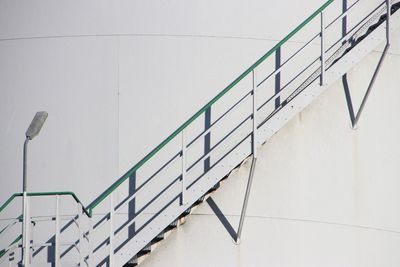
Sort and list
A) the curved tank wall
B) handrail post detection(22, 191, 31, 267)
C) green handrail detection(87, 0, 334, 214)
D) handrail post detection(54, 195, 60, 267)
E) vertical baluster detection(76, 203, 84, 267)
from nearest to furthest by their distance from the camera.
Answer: handrail post detection(22, 191, 31, 267)
handrail post detection(54, 195, 60, 267)
vertical baluster detection(76, 203, 84, 267)
green handrail detection(87, 0, 334, 214)
the curved tank wall

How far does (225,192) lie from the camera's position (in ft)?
38.3

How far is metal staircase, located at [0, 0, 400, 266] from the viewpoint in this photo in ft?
37.2

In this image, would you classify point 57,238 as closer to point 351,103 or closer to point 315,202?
point 315,202

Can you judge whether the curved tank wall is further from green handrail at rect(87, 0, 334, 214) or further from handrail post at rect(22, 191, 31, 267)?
handrail post at rect(22, 191, 31, 267)

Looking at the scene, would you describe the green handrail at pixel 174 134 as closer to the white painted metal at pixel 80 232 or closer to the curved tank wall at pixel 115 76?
the white painted metal at pixel 80 232

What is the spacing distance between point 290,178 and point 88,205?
2217 mm

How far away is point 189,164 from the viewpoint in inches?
462

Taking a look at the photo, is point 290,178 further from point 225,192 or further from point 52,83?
point 52,83

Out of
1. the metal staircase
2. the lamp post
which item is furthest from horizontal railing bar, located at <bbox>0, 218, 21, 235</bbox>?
the lamp post

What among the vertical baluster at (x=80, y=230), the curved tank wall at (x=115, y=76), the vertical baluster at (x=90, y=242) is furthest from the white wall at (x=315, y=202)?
the curved tank wall at (x=115, y=76)

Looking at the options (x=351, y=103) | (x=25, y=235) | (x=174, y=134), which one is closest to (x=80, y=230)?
(x=25, y=235)

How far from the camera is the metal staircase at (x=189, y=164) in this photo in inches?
446

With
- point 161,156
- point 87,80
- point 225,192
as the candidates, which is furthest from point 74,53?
point 225,192

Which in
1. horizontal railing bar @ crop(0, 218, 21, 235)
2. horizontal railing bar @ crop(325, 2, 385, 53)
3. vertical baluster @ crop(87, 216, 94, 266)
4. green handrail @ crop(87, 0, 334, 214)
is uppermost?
horizontal railing bar @ crop(325, 2, 385, 53)
